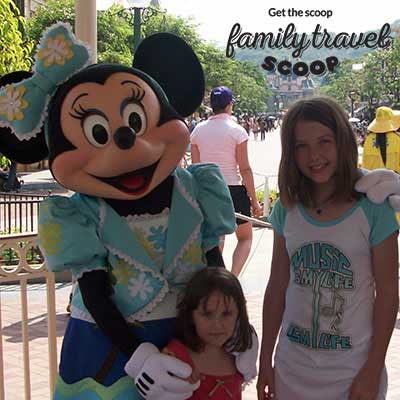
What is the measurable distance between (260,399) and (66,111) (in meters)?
1.15

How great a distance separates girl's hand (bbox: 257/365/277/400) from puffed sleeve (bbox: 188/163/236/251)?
45 centimetres

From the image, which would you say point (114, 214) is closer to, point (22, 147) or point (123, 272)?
point (123, 272)

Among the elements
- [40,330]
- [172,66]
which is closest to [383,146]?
[40,330]

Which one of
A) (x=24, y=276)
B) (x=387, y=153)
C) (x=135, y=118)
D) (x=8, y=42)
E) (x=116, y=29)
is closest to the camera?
(x=135, y=118)

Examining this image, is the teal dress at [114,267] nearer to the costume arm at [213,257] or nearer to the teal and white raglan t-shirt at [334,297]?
the costume arm at [213,257]

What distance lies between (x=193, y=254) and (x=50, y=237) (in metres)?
0.47

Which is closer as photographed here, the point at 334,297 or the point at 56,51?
the point at 334,297

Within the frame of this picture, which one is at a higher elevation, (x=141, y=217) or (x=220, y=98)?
(x=220, y=98)

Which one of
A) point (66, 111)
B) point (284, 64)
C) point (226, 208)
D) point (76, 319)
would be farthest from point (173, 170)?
point (284, 64)

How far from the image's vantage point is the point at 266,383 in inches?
94.9

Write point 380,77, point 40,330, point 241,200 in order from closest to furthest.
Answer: point 40,330 < point 241,200 < point 380,77

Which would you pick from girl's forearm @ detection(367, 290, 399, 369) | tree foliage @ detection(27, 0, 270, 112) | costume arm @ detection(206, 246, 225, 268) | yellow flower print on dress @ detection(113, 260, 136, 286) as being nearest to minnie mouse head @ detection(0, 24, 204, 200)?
yellow flower print on dress @ detection(113, 260, 136, 286)

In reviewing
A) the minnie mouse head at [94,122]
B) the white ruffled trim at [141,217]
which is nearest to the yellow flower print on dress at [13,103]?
the minnie mouse head at [94,122]

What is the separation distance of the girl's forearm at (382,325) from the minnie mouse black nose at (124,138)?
90cm
